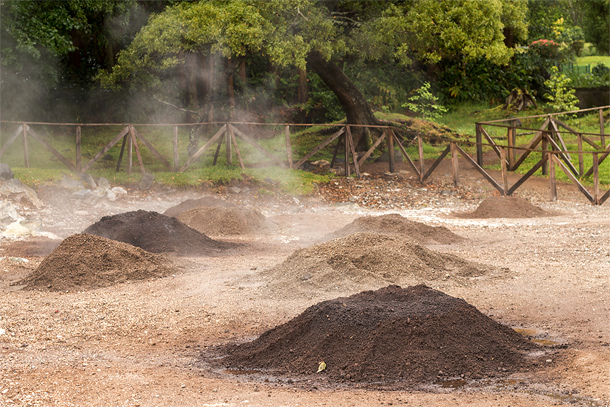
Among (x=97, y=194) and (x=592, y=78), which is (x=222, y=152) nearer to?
(x=97, y=194)

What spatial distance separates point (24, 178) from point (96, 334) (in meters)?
8.91

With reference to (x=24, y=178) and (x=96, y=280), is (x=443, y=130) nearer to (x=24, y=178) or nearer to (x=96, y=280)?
(x=24, y=178)

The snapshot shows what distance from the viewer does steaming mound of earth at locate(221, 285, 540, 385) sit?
16.6 ft

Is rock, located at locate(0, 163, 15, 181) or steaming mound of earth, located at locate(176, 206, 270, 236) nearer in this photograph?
steaming mound of earth, located at locate(176, 206, 270, 236)

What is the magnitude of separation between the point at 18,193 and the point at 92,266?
5.37 meters

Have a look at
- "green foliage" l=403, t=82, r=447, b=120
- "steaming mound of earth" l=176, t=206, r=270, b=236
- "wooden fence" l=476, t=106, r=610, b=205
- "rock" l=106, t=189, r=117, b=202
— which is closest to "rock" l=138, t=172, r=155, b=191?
"rock" l=106, t=189, r=117, b=202

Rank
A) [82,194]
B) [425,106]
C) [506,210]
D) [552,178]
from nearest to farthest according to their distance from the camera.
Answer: [506,210] → [82,194] → [552,178] → [425,106]

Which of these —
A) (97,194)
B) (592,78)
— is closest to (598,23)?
(592,78)

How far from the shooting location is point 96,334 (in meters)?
6.39

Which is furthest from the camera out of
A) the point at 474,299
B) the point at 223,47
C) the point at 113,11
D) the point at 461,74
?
the point at 461,74

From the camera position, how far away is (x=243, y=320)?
6770 mm

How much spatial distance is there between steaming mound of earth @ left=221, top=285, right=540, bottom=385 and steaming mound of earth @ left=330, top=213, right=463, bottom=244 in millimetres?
5064

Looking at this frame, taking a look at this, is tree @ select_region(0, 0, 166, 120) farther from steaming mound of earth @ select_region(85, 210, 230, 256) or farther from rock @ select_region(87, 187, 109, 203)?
steaming mound of earth @ select_region(85, 210, 230, 256)

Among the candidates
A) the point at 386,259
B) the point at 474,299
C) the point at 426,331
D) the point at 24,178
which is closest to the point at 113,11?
the point at 24,178
